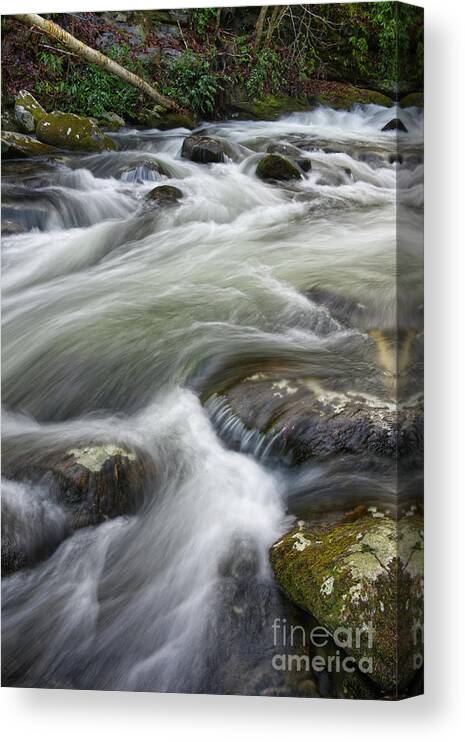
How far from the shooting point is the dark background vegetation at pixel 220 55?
4250mm

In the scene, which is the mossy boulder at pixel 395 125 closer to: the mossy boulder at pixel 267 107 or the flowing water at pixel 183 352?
the flowing water at pixel 183 352

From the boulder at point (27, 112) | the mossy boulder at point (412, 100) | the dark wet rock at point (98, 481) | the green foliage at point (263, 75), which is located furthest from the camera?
the boulder at point (27, 112)

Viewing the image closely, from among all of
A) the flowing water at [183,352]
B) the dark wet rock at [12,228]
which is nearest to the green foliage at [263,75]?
the flowing water at [183,352]

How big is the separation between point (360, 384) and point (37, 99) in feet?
5.60

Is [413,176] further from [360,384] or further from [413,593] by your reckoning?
[413,593]

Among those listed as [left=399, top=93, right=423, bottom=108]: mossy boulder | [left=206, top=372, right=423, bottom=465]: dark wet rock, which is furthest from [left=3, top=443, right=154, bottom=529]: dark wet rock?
[left=399, top=93, right=423, bottom=108]: mossy boulder

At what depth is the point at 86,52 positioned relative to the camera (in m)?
4.64

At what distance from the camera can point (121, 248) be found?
462cm

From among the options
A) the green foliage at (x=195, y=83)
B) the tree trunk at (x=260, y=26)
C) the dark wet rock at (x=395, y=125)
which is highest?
the tree trunk at (x=260, y=26)

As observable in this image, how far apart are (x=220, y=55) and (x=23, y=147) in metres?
0.85

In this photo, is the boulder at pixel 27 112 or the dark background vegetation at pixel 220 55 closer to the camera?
the dark background vegetation at pixel 220 55

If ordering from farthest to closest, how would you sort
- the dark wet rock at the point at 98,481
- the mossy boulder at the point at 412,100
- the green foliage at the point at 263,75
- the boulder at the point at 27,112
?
the boulder at the point at 27,112
the green foliage at the point at 263,75
the dark wet rock at the point at 98,481
the mossy boulder at the point at 412,100

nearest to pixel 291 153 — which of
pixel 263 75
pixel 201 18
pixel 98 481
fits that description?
pixel 263 75

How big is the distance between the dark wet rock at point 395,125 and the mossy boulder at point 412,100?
5 centimetres
